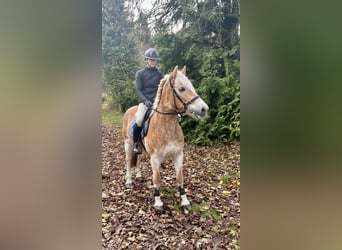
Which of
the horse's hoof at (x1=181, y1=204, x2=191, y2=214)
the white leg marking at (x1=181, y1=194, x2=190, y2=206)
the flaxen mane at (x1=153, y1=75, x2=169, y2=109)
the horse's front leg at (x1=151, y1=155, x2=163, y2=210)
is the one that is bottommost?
the horse's hoof at (x1=181, y1=204, x2=191, y2=214)

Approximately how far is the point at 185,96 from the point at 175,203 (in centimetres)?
59

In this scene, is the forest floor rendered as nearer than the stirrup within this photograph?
Yes

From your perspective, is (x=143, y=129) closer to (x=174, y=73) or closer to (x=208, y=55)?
(x=174, y=73)

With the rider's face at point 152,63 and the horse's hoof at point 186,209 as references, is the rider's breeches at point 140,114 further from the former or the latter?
the horse's hoof at point 186,209

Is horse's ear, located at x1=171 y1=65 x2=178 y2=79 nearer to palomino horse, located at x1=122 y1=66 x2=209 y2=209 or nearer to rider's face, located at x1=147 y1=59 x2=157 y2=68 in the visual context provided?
palomino horse, located at x1=122 y1=66 x2=209 y2=209

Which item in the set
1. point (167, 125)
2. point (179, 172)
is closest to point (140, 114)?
point (167, 125)

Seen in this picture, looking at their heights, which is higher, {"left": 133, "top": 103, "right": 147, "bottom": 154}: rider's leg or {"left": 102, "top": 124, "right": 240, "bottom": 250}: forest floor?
{"left": 133, "top": 103, "right": 147, "bottom": 154}: rider's leg

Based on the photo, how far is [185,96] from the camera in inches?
57.7

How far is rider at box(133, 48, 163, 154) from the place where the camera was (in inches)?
57.7

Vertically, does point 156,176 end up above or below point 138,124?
below

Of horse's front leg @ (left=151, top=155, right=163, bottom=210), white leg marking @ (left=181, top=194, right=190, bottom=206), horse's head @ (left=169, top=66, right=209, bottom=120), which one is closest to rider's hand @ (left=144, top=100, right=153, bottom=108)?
horse's head @ (left=169, top=66, right=209, bottom=120)

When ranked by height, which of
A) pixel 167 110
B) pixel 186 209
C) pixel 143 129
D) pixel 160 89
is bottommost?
pixel 186 209
